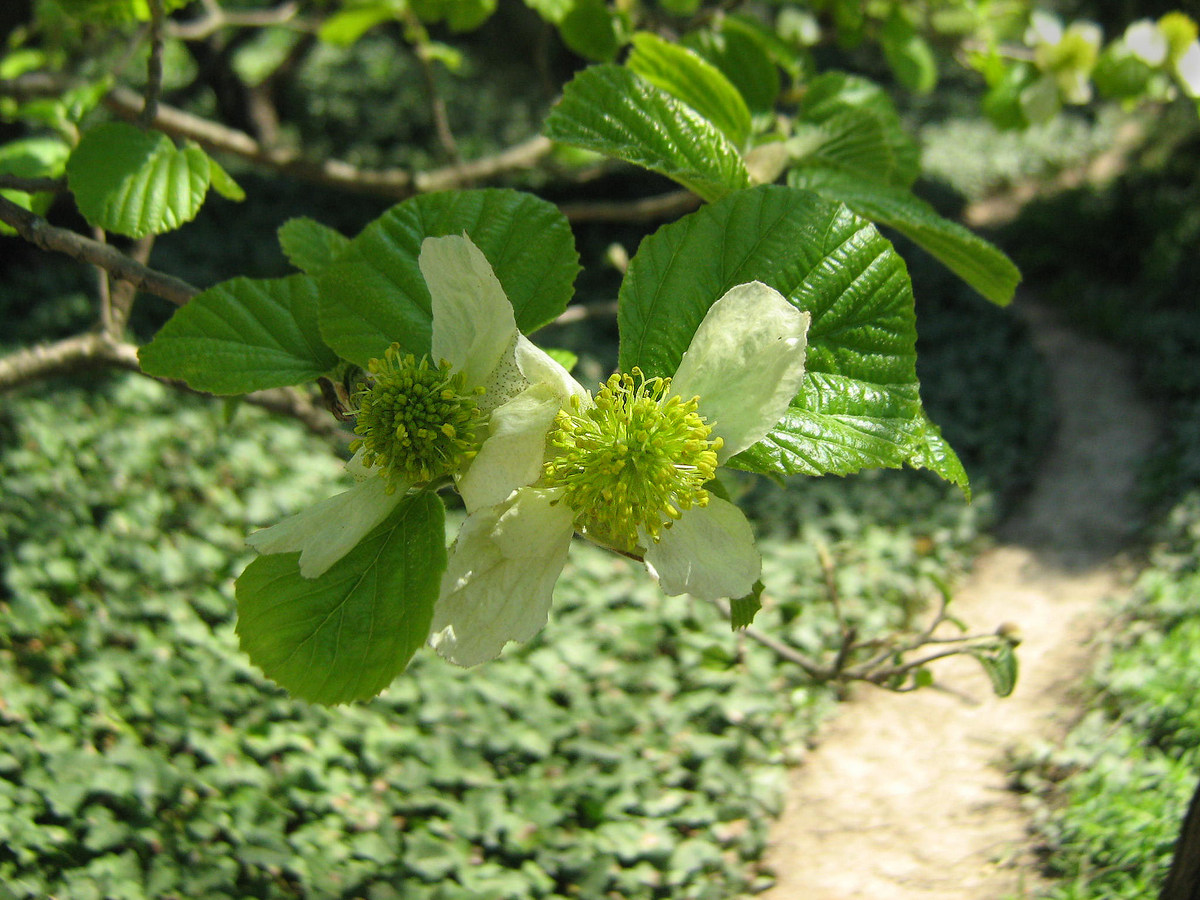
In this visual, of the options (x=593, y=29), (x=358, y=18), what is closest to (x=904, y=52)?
(x=593, y=29)

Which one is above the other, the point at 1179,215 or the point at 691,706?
the point at 1179,215

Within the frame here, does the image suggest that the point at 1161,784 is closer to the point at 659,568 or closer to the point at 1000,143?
the point at 659,568

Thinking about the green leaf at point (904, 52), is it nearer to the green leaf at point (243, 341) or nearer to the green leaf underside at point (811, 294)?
the green leaf underside at point (811, 294)

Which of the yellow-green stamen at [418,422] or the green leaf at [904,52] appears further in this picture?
the green leaf at [904,52]

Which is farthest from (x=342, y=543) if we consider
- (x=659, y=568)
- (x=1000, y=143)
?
(x=1000, y=143)

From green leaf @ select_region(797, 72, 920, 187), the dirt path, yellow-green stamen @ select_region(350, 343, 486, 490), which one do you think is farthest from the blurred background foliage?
yellow-green stamen @ select_region(350, 343, 486, 490)

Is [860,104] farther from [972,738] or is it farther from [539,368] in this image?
[972,738]

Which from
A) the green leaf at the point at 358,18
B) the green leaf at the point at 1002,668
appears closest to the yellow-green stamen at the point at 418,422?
the green leaf at the point at 1002,668
